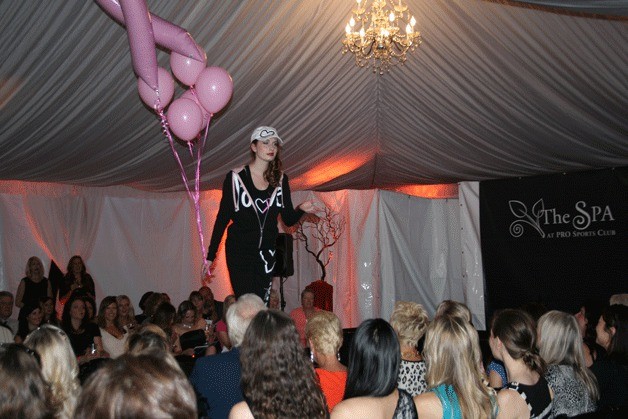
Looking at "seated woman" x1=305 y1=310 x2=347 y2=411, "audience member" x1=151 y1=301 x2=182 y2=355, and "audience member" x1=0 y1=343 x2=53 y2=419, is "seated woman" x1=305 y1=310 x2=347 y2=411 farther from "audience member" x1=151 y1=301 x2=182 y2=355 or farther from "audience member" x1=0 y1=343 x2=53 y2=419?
"audience member" x1=151 y1=301 x2=182 y2=355

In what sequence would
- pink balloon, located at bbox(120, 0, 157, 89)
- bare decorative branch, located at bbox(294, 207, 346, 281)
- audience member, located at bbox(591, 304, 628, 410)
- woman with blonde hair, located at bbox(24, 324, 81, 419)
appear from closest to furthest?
woman with blonde hair, located at bbox(24, 324, 81, 419) < audience member, located at bbox(591, 304, 628, 410) < pink balloon, located at bbox(120, 0, 157, 89) < bare decorative branch, located at bbox(294, 207, 346, 281)

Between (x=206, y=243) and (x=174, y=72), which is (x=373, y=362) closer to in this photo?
(x=174, y=72)

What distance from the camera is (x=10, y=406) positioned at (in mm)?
1666

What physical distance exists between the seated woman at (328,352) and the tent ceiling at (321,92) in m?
2.12

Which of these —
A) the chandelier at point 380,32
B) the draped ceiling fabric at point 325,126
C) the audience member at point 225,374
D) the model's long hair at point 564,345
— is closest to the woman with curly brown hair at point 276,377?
the audience member at point 225,374

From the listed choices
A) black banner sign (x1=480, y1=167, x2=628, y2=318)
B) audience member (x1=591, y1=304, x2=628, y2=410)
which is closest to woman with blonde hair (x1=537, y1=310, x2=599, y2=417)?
audience member (x1=591, y1=304, x2=628, y2=410)

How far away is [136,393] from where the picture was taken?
48.1 inches

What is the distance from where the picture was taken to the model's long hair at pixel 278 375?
2496mm

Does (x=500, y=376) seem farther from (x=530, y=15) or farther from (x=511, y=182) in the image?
(x=511, y=182)

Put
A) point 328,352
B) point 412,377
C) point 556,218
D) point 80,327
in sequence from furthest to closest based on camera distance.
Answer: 1. point 556,218
2. point 80,327
3. point 412,377
4. point 328,352

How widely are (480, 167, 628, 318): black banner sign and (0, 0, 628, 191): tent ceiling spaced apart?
2.25 feet

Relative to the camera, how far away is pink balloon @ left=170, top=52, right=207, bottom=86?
16.3ft

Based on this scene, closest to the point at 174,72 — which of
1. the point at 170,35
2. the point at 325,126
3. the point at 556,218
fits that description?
the point at 170,35

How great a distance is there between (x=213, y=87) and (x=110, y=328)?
2.69m
